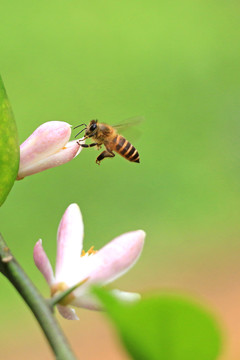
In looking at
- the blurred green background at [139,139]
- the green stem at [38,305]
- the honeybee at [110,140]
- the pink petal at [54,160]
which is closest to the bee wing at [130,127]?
the honeybee at [110,140]

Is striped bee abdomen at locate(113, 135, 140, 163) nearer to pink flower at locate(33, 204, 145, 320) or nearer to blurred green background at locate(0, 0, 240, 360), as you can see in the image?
pink flower at locate(33, 204, 145, 320)

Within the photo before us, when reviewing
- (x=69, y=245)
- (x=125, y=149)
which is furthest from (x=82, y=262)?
(x=125, y=149)

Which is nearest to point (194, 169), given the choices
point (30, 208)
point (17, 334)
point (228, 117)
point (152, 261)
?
point (228, 117)

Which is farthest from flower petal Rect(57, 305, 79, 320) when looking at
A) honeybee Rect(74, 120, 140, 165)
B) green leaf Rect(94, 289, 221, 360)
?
honeybee Rect(74, 120, 140, 165)

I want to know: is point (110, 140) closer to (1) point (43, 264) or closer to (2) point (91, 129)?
(2) point (91, 129)

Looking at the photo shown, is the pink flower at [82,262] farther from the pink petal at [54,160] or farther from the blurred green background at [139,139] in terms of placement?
the blurred green background at [139,139]

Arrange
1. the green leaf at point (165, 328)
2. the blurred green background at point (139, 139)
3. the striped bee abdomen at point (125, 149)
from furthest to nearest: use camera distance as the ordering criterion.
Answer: the blurred green background at point (139, 139), the striped bee abdomen at point (125, 149), the green leaf at point (165, 328)
